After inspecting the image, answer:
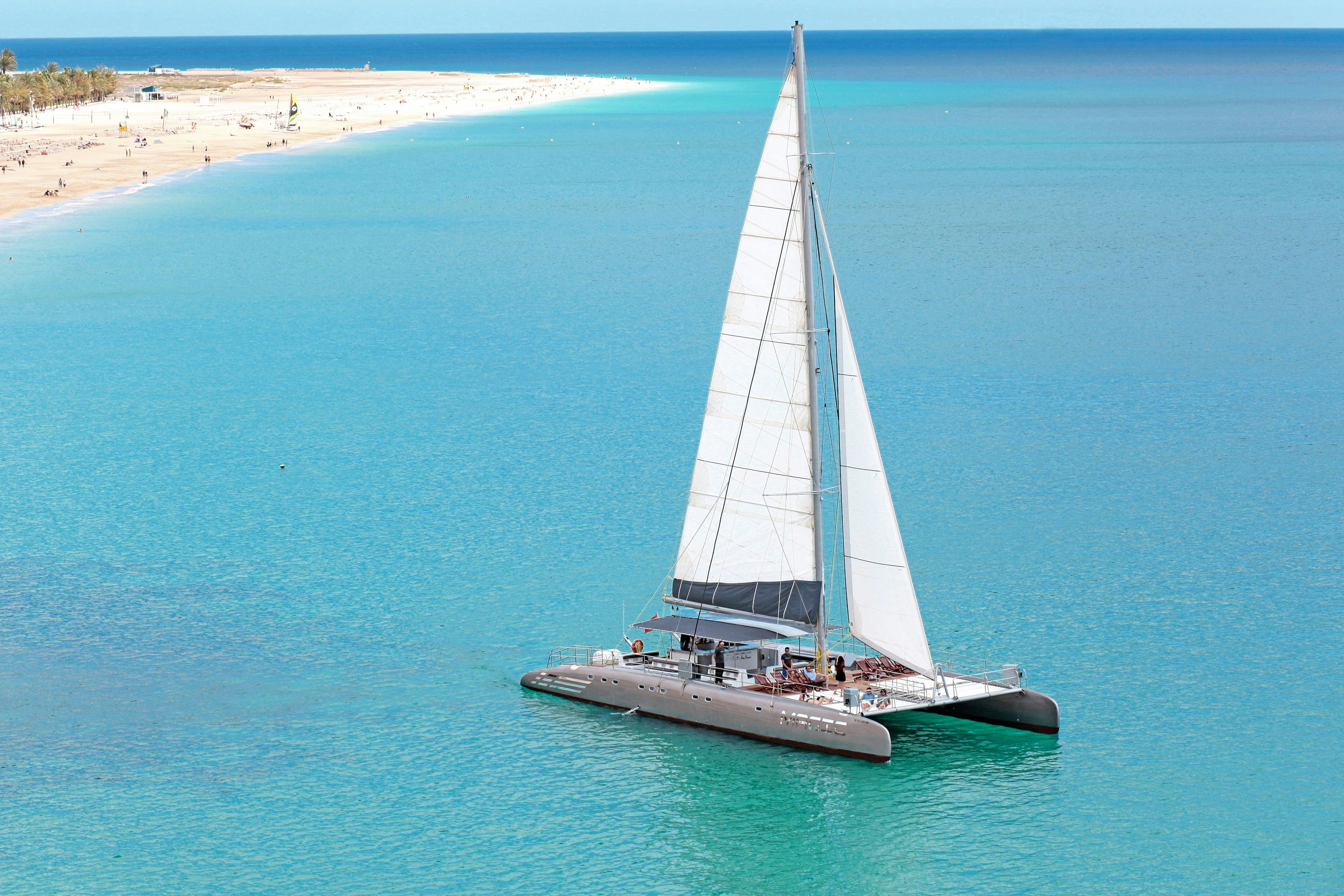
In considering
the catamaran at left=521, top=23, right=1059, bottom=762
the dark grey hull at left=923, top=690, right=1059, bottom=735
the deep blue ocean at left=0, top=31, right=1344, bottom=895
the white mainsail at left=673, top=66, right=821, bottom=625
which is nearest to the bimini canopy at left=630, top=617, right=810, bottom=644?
the catamaran at left=521, top=23, right=1059, bottom=762

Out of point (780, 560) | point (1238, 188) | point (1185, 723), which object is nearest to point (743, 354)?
point (780, 560)

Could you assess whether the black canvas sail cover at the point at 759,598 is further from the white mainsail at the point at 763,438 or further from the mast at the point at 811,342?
the mast at the point at 811,342

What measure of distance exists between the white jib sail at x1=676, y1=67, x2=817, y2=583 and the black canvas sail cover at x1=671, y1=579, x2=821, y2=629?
0.59ft

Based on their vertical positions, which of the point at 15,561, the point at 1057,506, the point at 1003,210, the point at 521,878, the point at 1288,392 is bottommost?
the point at 521,878

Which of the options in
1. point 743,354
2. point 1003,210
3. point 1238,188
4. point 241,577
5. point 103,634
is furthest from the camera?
point 1238,188

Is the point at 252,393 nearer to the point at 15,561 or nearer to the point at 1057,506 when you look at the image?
the point at 15,561

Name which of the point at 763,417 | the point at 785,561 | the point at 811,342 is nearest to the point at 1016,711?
the point at 785,561

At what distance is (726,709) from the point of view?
145ft

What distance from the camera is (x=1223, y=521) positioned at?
6588cm

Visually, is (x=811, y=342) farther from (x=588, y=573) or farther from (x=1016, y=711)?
(x=588, y=573)

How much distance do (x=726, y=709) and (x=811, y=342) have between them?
10.4 meters

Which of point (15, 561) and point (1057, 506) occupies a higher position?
point (1057, 506)

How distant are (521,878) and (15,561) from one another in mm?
31802

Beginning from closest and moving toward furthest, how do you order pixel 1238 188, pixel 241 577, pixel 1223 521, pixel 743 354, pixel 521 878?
pixel 521 878
pixel 743 354
pixel 241 577
pixel 1223 521
pixel 1238 188
